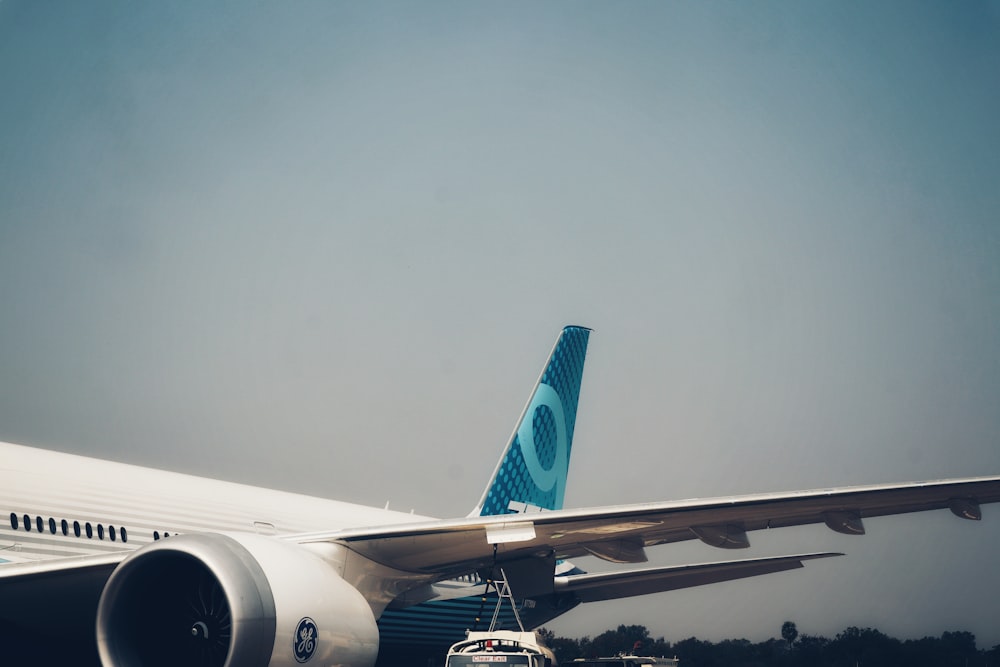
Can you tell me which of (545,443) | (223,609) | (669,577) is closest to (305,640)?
(223,609)

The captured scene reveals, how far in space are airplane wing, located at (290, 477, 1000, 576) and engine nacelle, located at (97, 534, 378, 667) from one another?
1.09 m

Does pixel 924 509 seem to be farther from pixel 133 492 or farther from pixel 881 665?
pixel 881 665

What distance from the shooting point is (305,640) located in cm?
708

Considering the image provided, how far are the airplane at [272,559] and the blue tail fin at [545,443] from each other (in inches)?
66.5

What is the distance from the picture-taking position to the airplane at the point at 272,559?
278 inches

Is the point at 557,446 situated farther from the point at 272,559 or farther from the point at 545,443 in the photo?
the point at 272,559

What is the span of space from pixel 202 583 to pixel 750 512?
4.97 meters

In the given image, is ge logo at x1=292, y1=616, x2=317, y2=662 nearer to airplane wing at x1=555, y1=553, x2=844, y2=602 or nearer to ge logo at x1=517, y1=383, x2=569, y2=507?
airplane wing at x1=555, y1=553, x2=844, y2=602

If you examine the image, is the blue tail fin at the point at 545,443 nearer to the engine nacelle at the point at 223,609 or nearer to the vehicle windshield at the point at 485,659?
the vehicle windshield at the point at 485,659

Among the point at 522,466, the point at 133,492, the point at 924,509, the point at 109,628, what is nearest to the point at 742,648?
the point at 522,466

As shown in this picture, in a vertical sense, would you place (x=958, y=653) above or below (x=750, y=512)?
below

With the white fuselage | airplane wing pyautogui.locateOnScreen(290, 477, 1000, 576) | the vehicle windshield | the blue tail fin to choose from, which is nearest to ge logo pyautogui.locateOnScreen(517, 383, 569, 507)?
the blue tail fin

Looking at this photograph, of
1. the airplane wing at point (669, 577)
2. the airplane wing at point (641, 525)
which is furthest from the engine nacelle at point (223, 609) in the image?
the airplane wing at point (669, 577)

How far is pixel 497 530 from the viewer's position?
880cm
